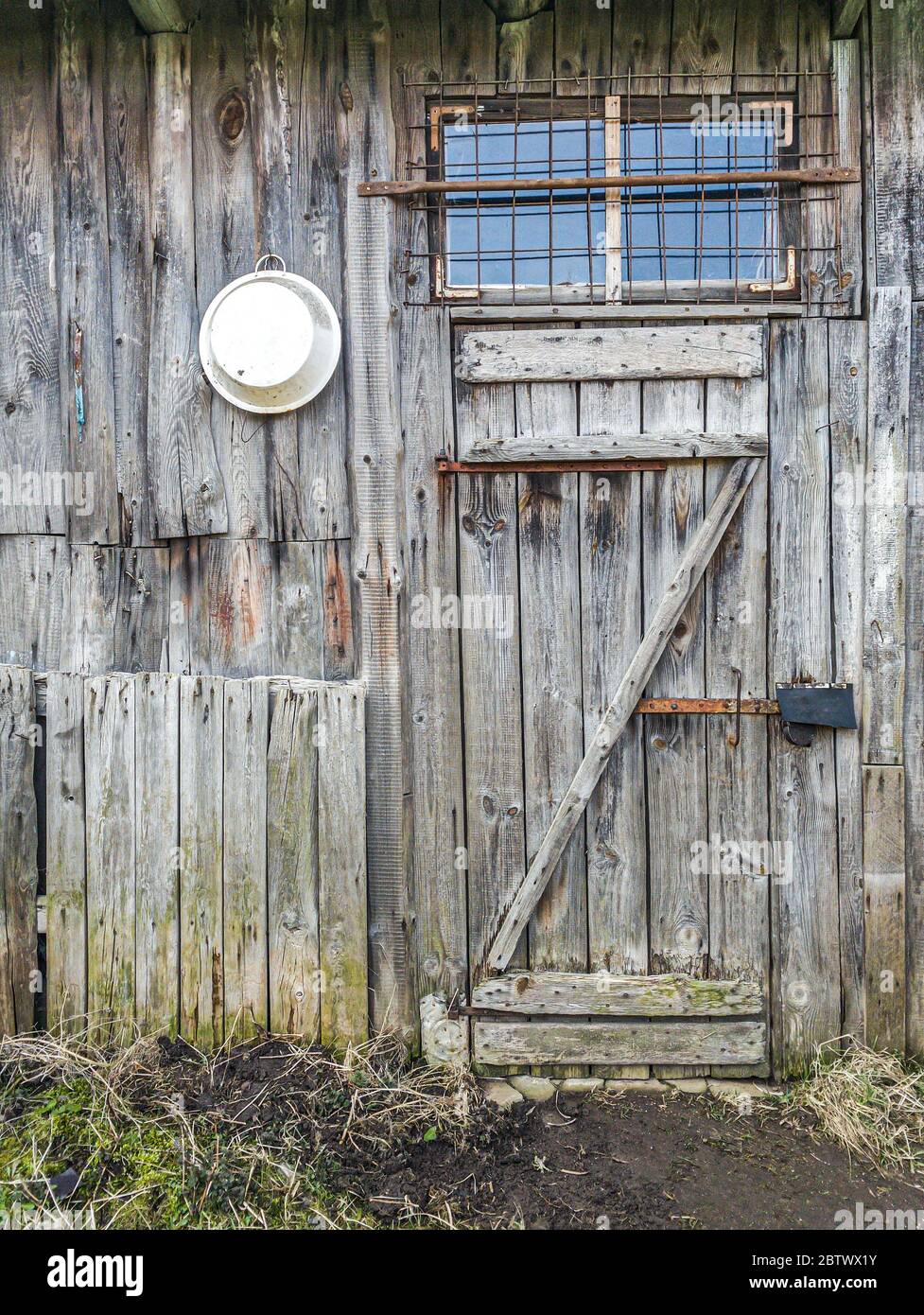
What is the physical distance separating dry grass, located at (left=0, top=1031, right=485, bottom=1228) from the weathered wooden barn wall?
304 mm

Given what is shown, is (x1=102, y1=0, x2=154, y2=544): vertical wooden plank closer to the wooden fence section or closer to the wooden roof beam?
the wooden roof beam

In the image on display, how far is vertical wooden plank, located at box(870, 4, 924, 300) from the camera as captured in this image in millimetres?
2824

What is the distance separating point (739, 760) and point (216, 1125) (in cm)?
221

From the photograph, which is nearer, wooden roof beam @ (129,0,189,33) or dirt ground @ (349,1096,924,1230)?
dirt ground @ (349,1096,924,1230)

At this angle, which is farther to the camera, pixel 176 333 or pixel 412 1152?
pixel 176 333

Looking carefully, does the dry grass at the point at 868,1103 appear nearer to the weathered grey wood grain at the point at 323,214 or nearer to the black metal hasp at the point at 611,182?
the weathered grey wood grain at the point at 323,214

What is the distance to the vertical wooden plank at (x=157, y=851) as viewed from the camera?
294 centimetres

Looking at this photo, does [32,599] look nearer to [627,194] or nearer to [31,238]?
[31,238]

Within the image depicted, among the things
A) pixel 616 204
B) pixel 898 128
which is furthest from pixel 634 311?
pixel 898 128

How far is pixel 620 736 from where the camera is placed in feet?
9.70

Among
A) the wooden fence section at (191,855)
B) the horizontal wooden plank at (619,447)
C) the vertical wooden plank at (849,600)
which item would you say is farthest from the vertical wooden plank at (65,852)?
the vertical wooden plank at (849,600)

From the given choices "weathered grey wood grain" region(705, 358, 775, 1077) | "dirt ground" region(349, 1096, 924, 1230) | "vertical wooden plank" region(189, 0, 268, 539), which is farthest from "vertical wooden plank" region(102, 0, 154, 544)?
"dirt ground" region(349, 1096, 924, 1230)

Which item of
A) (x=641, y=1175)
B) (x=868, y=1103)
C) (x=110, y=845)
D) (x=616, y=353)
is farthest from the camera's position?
(x=110, y=845)
